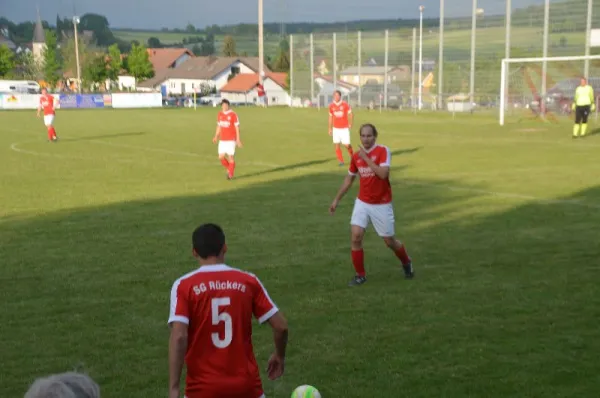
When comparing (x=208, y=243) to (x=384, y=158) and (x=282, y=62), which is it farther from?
(x=282, y=62)

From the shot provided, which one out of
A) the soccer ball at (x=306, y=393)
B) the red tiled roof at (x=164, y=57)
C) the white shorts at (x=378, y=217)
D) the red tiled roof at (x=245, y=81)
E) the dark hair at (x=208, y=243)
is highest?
the red tiled roof at (x=164, y=57)

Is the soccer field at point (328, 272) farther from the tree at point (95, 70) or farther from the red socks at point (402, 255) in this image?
the tree at point (95, 70)

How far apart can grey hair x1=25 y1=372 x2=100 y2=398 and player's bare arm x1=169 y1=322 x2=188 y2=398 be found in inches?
62.2

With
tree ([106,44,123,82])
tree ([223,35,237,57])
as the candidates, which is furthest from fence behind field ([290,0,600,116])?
tree ([223,35,237,57])

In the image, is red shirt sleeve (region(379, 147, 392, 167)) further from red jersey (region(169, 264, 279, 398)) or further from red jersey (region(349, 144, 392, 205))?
red jersey (region(169, 264, 279, 398))

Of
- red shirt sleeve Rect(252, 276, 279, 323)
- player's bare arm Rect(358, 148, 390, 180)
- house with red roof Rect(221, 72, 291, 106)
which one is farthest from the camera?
house with red roof Rect(221, 72, 291, 106)

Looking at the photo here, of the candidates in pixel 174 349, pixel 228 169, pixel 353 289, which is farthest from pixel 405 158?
pixel 174 349

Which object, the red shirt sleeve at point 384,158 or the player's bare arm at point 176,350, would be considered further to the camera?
the red shirt sleeve at point 384,158

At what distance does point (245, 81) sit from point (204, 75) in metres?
14.0

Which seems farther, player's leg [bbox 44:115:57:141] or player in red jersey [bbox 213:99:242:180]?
player's leg [bbox 44:115:57:141]

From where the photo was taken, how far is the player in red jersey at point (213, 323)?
4414 millimetres

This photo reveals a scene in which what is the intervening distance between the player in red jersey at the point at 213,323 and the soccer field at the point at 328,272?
103cm

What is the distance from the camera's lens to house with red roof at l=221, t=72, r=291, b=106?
106 meters

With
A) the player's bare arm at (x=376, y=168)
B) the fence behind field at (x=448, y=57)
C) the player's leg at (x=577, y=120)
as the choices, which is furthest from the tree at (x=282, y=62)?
the player's bare arm at (x=376, y=168)
